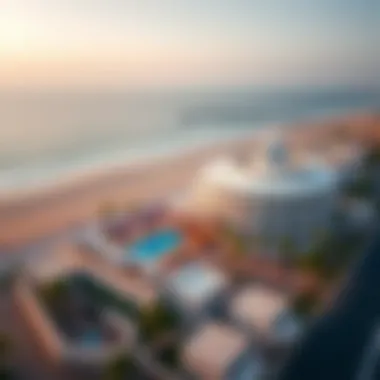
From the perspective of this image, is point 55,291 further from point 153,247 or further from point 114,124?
point 114,124

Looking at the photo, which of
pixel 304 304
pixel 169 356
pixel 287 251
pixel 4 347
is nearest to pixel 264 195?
pixel 287 251

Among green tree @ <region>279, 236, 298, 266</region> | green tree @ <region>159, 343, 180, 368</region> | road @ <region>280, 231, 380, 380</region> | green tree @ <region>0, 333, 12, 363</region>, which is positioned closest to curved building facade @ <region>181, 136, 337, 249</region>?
green tree @ <region>279, 236, 298, 266</region>

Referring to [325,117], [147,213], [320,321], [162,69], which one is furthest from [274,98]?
[320,321]

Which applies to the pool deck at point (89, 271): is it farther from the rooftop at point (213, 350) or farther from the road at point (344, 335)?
the road at point (344, 335)

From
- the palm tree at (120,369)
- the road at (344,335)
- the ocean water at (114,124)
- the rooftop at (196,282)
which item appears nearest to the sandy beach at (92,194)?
the ocean water at (114,124)

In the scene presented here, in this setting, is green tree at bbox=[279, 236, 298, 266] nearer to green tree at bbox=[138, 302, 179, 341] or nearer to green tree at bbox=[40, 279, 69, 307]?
green tree at bbox=[138, 302, 179, 341]
